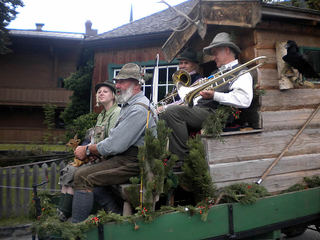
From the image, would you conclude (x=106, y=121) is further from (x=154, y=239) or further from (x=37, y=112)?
(x=37, y=112)

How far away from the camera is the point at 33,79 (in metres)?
21.8

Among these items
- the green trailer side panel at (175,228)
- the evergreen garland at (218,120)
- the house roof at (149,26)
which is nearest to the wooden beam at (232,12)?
the evergreen garland at (218,120)

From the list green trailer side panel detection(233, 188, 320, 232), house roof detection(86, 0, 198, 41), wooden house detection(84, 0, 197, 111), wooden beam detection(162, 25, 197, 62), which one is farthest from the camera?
house roof detection(86, 0, 198, 41)

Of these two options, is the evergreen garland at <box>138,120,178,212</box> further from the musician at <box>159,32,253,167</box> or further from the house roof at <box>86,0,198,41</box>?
the house roof at <box>86,0,198,41</box>

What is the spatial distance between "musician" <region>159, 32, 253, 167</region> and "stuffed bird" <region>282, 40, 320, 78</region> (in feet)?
1.81

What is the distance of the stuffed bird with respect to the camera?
353 centimetres

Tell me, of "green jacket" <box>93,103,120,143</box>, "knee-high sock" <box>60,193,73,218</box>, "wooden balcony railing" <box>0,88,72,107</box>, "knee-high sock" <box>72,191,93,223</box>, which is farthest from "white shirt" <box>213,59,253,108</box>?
"wooden balcony railing" <box>0,88,72,107</box>

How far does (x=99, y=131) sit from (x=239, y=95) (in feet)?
5.71

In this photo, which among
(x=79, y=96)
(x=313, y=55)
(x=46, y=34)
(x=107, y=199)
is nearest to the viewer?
(x=107, y=199)

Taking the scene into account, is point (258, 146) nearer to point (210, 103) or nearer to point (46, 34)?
point (210, 103)

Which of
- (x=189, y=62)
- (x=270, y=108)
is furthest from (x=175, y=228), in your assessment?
(x=189, y=62)

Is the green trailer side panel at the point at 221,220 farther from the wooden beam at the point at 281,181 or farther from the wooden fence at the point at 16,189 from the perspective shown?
the wooden fence at the point at 16,189

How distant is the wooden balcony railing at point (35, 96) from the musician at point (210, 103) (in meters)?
17.8

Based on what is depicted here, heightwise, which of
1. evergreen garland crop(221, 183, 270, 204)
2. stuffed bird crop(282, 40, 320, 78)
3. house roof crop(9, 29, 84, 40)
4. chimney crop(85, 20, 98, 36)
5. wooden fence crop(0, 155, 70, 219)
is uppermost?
chimney crop(85, 20, 98, 36)
